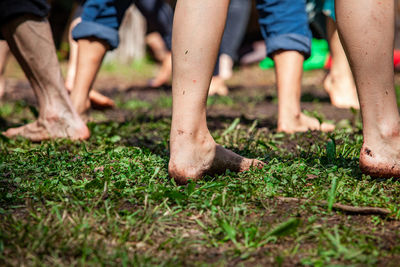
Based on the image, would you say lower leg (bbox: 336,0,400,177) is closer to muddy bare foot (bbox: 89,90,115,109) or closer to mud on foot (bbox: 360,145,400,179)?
mud on foot (bbox: 360,145,400,179)

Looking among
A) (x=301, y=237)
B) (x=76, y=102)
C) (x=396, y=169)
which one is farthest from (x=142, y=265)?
(x=76, y=102)

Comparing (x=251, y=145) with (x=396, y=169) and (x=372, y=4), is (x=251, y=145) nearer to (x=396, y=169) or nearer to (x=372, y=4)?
(x=396, y=169)

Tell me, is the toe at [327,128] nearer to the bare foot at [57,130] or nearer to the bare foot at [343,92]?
the bare foot at [343,92]

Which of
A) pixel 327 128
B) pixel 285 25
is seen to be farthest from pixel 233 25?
pixel 327 128

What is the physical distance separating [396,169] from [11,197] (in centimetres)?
136

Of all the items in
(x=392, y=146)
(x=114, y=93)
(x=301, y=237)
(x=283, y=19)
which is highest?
(x=283, y=19)

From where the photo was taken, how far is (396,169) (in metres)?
1.68

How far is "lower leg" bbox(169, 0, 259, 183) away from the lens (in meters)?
1.62

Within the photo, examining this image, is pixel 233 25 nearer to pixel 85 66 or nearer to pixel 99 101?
pixel 99 101

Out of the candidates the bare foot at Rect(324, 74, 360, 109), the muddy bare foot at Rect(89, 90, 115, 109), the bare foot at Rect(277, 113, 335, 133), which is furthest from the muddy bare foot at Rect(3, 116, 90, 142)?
the bare foot at Rect(324, 74, 360, 109)

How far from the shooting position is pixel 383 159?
5.49ft

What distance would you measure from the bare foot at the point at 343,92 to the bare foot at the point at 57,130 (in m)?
2.23

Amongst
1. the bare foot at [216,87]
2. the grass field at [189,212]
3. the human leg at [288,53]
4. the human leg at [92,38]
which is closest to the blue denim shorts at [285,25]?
the human leg at [288,53]

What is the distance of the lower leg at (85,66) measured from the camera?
2.86m
